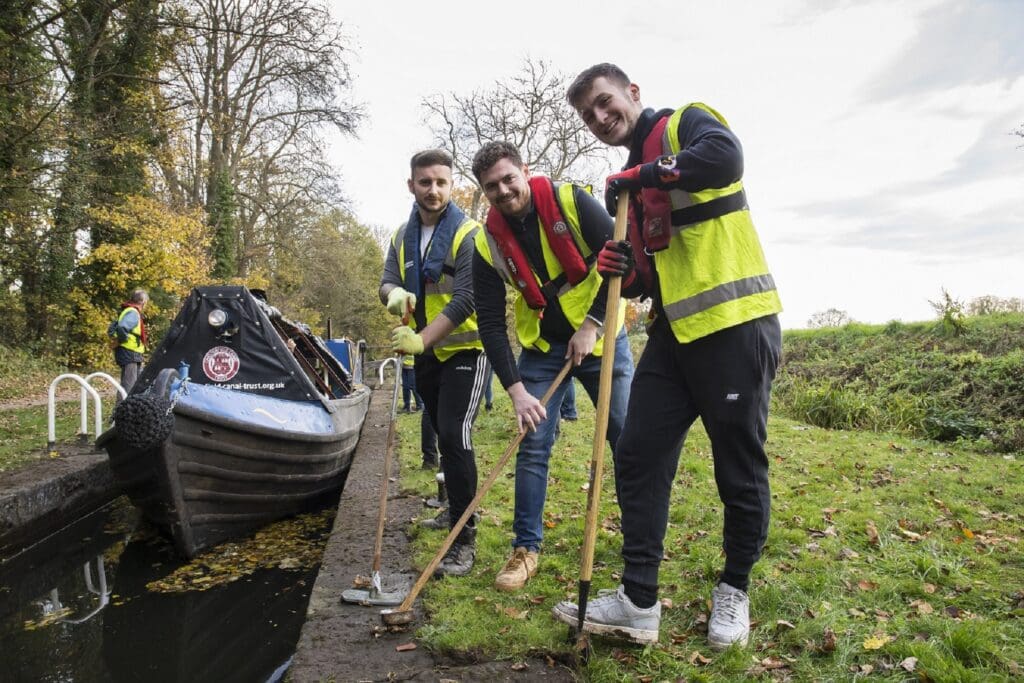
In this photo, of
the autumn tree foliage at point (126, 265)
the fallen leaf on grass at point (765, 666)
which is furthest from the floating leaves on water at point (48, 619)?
the autumn tree foliage at point (126, 265)

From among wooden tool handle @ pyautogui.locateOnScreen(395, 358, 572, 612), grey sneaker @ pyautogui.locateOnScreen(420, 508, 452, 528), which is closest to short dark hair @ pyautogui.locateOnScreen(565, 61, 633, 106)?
wooden tool handle @ pyautogui.locateOnScreen(395, 358, 572, 612)

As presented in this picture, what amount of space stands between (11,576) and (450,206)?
4181 mm

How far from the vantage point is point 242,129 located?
22.7m

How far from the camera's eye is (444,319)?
353 cm

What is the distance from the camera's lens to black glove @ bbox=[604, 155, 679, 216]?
230 cm

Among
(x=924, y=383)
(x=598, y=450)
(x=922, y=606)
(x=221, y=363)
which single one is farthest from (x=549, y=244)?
(x=924, y=383)

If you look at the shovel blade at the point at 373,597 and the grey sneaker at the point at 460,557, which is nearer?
the shovel blade at the point at 373,597

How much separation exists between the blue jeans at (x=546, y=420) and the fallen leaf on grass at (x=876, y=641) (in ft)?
4.34

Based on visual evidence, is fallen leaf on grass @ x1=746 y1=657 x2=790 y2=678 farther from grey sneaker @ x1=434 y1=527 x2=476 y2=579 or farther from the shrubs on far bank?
the shrubs on far bank

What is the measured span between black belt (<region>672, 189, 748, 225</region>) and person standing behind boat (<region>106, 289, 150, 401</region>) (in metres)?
10.9

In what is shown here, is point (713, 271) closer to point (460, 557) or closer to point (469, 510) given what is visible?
point (469, 510)

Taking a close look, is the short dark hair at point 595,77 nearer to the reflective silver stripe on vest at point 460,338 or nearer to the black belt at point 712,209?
the black belt at point 712,209

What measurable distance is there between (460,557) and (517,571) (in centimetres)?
39

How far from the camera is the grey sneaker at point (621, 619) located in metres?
2.51
